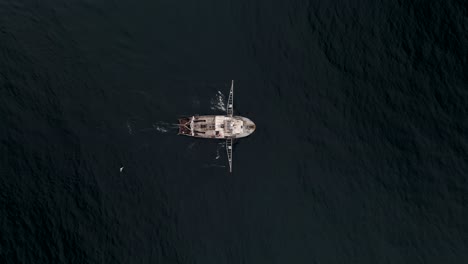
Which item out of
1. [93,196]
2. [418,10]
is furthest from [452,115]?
[93,196]

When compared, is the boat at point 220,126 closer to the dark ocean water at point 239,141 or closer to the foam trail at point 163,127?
the foam trail at point 163,127

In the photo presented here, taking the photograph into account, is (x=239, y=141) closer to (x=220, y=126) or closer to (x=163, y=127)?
(x=220, y=126)

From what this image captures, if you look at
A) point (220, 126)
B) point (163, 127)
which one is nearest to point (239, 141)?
point (220, 126)

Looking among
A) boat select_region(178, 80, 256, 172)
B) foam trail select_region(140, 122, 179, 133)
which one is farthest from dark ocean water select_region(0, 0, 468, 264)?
boat select_region(178, 80, 256, 172)

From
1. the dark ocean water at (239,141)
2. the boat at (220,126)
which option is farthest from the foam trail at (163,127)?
the boat at (220,126)

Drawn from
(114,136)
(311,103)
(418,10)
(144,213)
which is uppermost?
(418,10)

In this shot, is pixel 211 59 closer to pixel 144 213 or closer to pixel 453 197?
pixel 144 213
